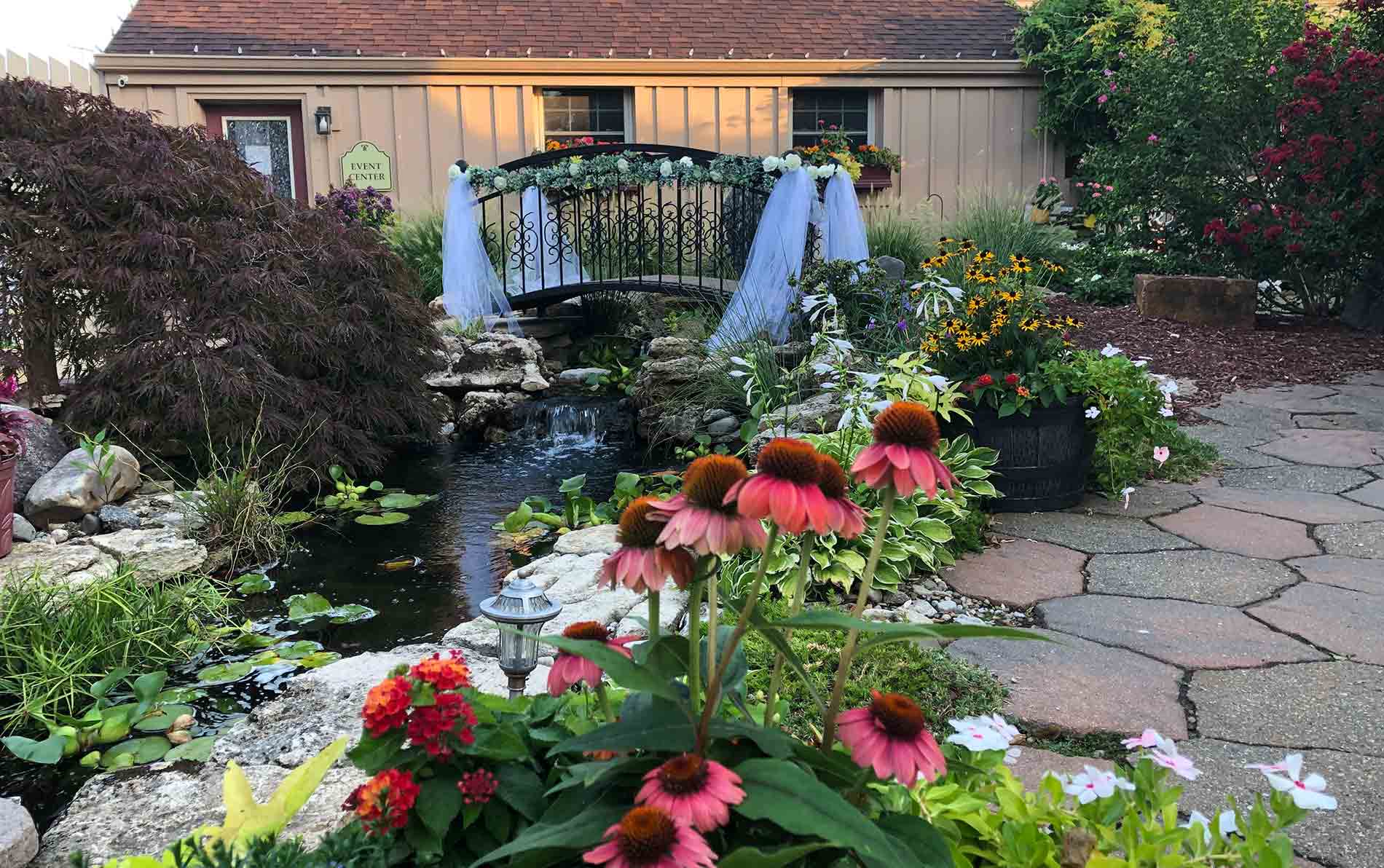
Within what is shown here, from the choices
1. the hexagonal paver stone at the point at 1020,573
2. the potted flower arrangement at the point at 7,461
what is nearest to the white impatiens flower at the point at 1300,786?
the hexagonal paver stone at the point at 1020,573

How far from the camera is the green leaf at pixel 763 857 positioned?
957mm

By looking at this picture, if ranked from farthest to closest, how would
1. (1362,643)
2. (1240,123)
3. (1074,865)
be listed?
(1240,123) < (1362,643) < (1074,865)

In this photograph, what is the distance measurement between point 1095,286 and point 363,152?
7.43 m

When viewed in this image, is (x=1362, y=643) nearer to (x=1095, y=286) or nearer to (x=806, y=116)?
(x=1095, y=286)

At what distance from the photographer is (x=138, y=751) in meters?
2.47

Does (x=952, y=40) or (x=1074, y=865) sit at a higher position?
(x=952, y=40)

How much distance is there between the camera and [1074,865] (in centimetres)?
134

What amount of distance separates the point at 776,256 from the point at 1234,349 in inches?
124

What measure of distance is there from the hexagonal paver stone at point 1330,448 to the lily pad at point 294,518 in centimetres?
433

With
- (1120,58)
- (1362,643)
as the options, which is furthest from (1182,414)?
(1120,58)

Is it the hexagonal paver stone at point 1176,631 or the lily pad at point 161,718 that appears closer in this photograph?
the lily pad at point 161,718

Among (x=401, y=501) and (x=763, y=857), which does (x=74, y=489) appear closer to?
(x=401, y=501)

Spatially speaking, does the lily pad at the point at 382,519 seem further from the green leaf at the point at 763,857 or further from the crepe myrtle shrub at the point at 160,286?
the green leaf at the point at 763,857

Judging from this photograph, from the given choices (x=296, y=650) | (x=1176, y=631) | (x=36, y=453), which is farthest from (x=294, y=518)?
(x=1176, y=631)
